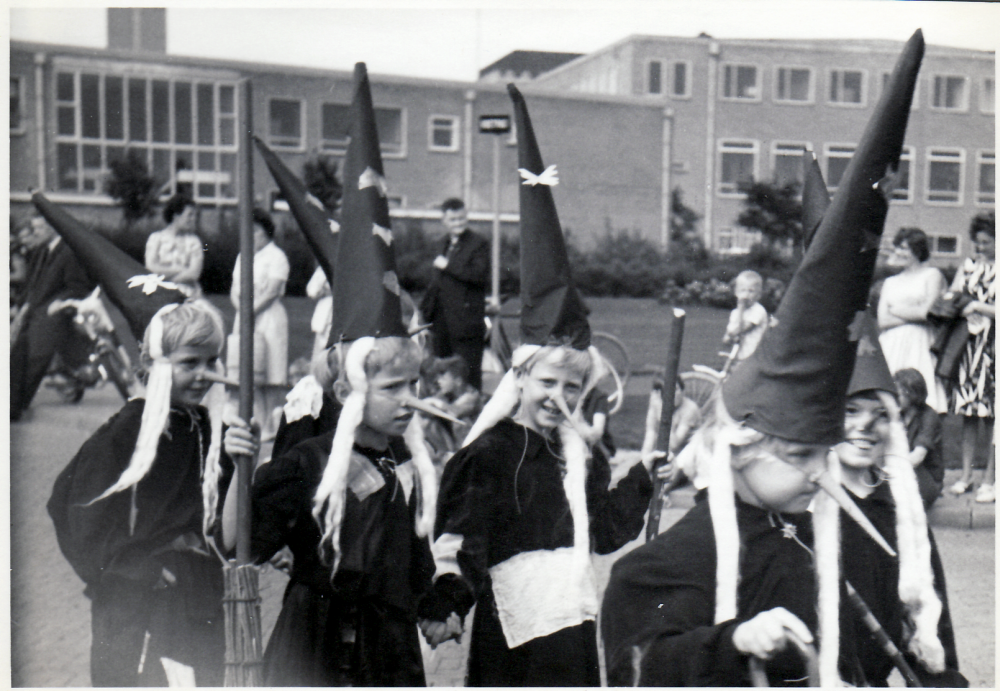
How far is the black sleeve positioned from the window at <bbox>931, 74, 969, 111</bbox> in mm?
2784

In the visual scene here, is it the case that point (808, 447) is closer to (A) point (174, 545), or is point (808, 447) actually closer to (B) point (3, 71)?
(A) point (174, 545)

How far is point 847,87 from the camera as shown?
6406 mm

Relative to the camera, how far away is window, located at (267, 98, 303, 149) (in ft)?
26.6

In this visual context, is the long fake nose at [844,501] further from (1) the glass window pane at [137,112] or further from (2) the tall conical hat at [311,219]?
(1) the glass window pane at [137,112]

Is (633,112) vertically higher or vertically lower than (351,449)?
higher

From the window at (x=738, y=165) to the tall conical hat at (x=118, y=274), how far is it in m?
4.08

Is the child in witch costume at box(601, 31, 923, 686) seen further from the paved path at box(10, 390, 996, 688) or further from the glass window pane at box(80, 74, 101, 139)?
the glass window pane at box(80, 74, 101, 139)

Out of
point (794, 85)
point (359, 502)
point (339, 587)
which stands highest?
point (794, 85)

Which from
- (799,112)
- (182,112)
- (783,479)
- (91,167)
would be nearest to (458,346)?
(182,112)

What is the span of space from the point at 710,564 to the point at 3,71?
3134 mm

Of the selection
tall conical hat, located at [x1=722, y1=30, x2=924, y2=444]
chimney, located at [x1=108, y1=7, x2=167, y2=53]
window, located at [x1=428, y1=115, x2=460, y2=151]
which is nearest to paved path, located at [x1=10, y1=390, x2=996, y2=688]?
chimney, located at [x1=108, y1=7, x2=167, y2=53]

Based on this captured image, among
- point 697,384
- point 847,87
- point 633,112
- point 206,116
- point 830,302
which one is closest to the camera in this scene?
point 830,302

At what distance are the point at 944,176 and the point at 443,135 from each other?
6268 mm

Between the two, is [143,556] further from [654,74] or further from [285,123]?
[285,123]
